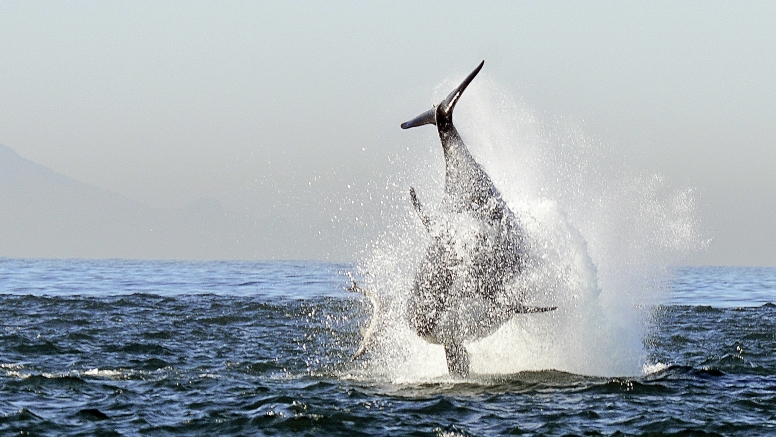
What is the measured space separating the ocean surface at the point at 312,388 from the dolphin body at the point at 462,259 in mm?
1211

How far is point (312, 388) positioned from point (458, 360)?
10.1 feet

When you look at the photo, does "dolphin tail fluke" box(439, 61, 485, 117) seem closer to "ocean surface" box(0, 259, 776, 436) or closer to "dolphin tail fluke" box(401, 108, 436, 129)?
"dolphin tail fluke" box(401, 108, 436, 129)

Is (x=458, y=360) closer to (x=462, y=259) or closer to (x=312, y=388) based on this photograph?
(x=462, y=259)

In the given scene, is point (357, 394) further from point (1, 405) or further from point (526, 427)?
point (1, 405)

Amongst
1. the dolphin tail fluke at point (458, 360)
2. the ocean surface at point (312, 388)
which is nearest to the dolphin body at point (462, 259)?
the dolphin tail fluke at point (458, 360)

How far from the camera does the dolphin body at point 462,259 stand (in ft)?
62.1

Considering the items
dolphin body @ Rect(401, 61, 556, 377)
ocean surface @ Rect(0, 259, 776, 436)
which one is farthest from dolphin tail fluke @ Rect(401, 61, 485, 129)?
ocean surface @ Rect(0, 259, 776, 436)

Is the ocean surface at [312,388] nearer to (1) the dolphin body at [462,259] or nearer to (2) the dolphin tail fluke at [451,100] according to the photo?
A: (1) the dolphin body at [462,259]

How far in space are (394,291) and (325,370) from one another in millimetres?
2821

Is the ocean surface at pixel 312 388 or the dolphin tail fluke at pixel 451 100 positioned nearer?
the ocean surface at pixel 312 388

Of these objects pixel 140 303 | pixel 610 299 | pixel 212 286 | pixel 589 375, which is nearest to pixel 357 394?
pixel 589 375

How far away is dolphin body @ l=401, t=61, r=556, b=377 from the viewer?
18.9m

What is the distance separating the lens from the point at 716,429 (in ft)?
49.9

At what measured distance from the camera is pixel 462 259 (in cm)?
1934
